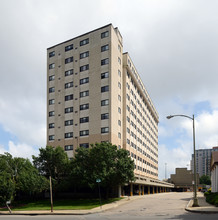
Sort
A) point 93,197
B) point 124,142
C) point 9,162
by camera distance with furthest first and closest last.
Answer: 1. point 124,142
2. point 93,197
3. point 9,162

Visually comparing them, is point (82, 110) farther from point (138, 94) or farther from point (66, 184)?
point (138, 94)

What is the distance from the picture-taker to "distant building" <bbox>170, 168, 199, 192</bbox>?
144 meters

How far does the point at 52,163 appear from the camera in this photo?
Result: 168ft

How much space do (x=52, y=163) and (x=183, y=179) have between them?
112 meters

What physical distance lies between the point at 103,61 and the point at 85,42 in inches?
299

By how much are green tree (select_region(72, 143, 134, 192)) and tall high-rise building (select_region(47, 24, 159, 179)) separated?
10254mm

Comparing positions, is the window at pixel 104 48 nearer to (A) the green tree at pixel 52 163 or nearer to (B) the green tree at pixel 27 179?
(A) the green tree at pixel 52 163

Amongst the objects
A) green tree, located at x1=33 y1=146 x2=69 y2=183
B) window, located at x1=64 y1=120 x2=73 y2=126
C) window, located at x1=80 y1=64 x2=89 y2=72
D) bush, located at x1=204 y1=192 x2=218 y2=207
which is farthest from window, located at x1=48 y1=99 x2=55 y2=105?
bush, located at x1=204 y1=192 x2=218 y2=207

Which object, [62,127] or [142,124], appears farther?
[142,124]

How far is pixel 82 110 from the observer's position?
60.1m

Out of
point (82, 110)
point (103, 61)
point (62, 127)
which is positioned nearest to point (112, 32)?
point (103, 61)

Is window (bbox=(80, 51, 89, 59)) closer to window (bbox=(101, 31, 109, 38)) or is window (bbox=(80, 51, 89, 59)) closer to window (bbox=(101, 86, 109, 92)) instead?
window (bbox=(101, 31, 109, 38))

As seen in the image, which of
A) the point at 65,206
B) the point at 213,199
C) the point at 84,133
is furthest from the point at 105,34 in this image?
the point at 213,199

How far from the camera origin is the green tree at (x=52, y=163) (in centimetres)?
5094
